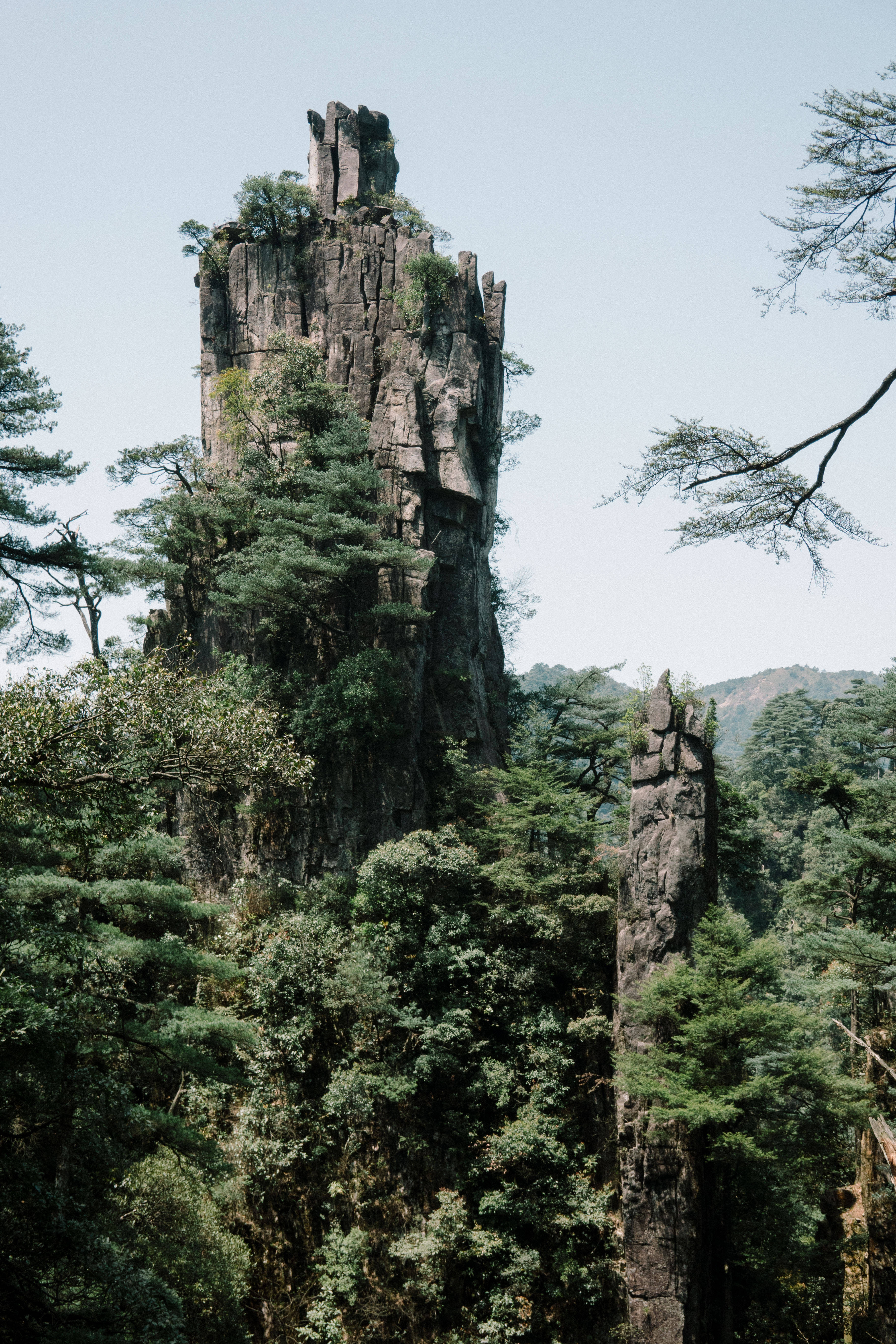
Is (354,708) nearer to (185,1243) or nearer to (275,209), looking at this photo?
(185,1243)

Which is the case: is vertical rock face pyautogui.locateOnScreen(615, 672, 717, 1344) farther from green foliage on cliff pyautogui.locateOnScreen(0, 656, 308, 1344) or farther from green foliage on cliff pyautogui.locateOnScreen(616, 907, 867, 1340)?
green foliage on cliff pyautogui.locateOnScreen(0, 656, 308, 1344)

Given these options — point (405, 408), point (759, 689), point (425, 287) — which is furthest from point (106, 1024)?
point (759, 689)

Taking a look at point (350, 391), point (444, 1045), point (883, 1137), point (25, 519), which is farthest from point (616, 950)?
point (350, 391)

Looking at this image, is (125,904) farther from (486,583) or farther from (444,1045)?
(486,583)

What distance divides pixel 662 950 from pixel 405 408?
12338 mm

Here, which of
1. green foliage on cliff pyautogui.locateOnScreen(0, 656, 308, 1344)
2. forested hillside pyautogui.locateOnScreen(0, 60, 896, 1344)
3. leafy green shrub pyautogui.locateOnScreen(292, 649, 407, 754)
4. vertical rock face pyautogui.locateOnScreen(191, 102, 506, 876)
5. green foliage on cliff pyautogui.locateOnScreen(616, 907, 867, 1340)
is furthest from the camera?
vertical rock face pyautogui.locateOnScreen(191, 102, 506, 876)

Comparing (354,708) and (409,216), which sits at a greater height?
(409,216)

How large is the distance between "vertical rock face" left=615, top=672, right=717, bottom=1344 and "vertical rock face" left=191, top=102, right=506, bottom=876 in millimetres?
4774

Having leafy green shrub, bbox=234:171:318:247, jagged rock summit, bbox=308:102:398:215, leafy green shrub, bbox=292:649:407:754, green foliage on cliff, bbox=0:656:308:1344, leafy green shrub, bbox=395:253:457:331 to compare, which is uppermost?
jagged rock summit, bbox=308:102:398:215

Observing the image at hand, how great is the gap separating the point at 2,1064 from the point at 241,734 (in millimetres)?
3831

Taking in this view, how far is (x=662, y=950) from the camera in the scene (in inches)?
657

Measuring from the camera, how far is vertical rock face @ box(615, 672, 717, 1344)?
15250mm

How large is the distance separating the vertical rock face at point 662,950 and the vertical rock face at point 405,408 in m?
4.77

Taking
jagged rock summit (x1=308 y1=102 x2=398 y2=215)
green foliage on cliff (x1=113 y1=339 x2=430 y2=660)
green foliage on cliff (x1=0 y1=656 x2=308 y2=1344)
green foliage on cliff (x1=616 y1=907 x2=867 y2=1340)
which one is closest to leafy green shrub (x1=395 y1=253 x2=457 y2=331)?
green foliage on cliff (x1=113 y1=339 x2=430 y2=660)
